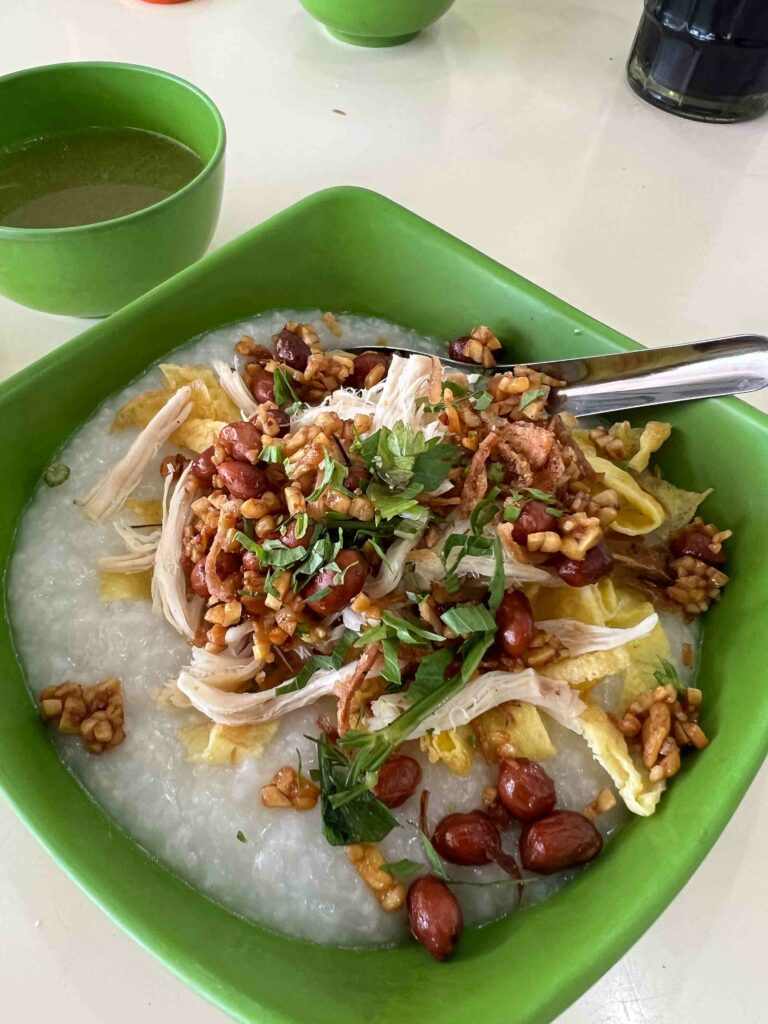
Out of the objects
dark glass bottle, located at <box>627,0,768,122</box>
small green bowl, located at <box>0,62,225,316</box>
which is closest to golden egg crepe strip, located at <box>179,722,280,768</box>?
small green bowl, located at <box>0,62,225,316</box>

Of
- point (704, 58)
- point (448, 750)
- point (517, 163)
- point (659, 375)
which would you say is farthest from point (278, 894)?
point (704, 58)

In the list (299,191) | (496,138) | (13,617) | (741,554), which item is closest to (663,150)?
(496,138)

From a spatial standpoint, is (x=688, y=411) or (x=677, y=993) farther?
(x=688, y=411)

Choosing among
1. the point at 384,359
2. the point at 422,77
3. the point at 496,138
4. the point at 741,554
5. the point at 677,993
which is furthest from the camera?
the point at 422,77

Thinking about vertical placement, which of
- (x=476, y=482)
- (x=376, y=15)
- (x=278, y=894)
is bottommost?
(x=278, y=894)

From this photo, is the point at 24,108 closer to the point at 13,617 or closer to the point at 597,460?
the point at 13,617

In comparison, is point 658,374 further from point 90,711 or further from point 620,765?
point 90,711

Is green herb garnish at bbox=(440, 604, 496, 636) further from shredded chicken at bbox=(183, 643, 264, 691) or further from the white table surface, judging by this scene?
the white table surface
